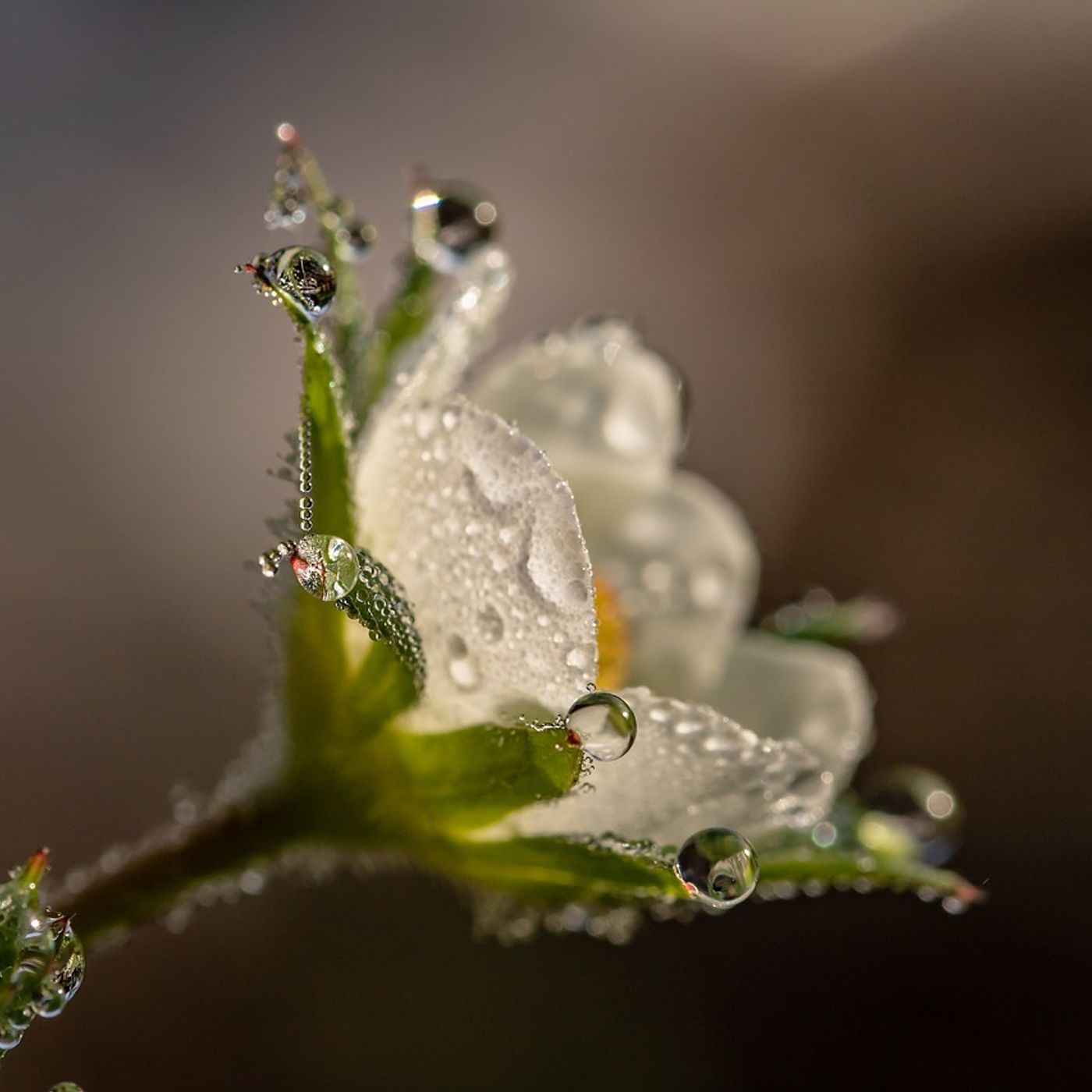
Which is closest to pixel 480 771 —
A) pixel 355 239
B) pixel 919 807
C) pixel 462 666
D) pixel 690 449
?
pixel 462 666

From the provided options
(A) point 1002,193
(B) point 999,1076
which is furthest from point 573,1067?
(A) point 1002,193

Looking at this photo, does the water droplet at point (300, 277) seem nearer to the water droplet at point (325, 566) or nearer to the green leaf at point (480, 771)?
the water droplet at point (325, 566)

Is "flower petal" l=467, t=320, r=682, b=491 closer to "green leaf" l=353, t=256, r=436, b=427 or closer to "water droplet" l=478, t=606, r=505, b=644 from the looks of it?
"green leaf" l=353, t=256, r=436, b=427

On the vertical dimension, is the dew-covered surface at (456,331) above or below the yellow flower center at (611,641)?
above

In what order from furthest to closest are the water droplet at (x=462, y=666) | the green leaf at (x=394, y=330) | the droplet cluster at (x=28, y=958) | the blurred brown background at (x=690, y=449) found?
the blurred brown background at (x=690, y=449), the green leaf at (x=394, y=330), the water droplet at (x=462, y=666), the droplet cluster at (x=28, y=958)

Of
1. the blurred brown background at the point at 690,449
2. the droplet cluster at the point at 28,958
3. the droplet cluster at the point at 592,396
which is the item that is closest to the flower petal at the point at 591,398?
the droplet cluster at the point at 592,396

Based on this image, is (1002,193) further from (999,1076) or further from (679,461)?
(999,1076)
